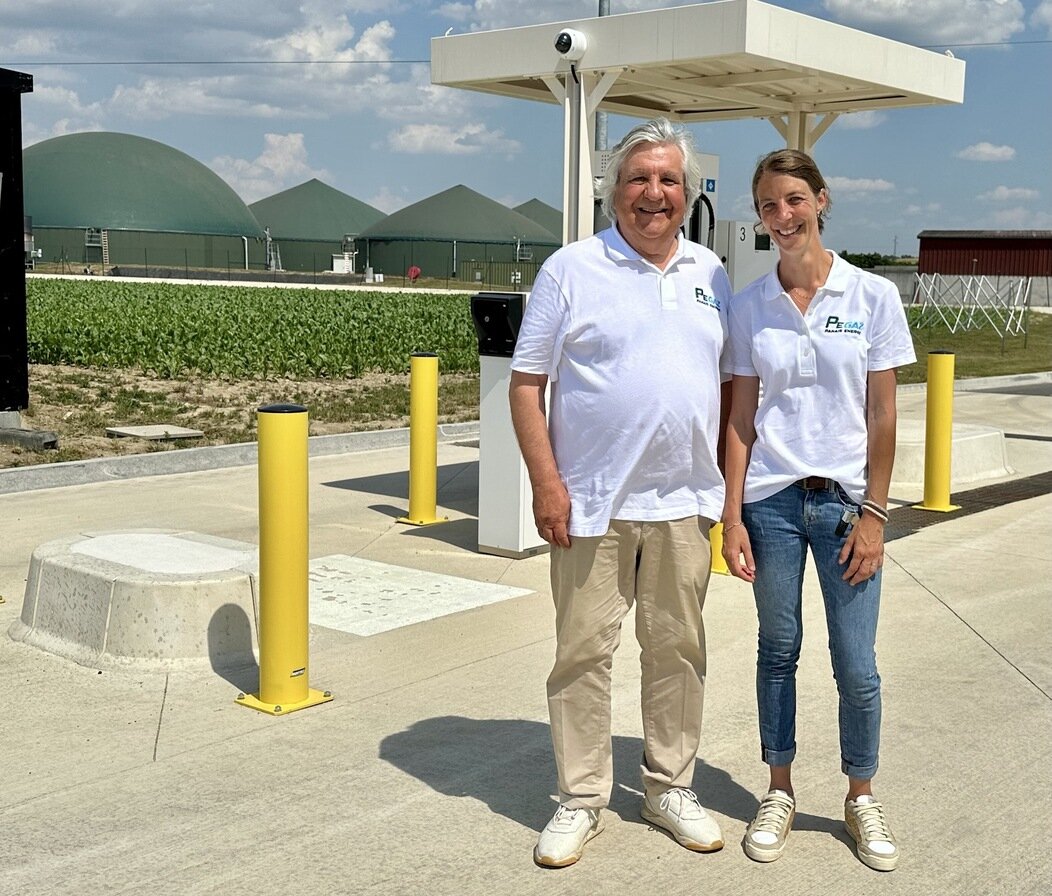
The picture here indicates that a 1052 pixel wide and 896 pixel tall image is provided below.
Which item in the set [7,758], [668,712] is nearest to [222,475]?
[7,758]

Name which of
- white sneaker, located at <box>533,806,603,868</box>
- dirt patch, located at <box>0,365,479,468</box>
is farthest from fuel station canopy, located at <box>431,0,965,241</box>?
white sneaker, located at <box>533,806,603,868</box>

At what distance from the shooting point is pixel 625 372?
12.0 feet

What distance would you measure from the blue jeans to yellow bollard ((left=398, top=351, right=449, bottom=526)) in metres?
5.13

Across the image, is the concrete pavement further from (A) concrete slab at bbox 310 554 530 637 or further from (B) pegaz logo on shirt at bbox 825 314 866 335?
(B) pegaz logo on shirt at bbox 825 314 866 335

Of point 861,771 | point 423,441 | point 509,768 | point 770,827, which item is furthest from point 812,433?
point 423,441

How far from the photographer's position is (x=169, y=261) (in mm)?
88188

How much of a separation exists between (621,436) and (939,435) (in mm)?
6688

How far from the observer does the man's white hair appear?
3.74 meters

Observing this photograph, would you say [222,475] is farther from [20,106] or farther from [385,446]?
[20,106]

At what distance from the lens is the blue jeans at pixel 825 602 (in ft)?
12.3

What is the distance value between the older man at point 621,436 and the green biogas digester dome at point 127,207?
8412 cm

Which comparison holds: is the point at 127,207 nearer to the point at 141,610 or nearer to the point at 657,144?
the point at 141,610

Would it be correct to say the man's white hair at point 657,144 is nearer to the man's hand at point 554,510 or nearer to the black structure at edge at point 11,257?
the man's hand at point 554,510

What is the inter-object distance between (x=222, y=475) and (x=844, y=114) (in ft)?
19.1
